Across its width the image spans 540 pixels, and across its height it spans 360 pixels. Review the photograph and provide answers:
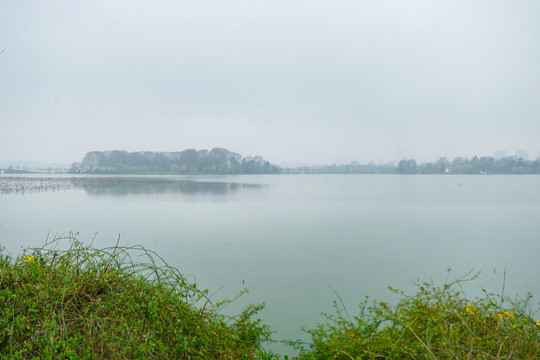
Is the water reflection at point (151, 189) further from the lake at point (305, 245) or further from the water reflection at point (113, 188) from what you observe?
the lake at point (305, 245)

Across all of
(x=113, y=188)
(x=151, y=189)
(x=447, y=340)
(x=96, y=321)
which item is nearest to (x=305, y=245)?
(x=447, y=340)

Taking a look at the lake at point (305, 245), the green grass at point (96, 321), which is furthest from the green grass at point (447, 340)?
the lake at point (305, 245)

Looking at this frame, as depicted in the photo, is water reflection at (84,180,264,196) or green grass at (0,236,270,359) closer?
green grass at (0,236,270,359)

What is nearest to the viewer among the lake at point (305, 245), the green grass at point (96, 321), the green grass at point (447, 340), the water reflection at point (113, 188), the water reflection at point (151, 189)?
the green grass at point (96, 321)

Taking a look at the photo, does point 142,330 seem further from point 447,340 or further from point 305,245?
point 305,245

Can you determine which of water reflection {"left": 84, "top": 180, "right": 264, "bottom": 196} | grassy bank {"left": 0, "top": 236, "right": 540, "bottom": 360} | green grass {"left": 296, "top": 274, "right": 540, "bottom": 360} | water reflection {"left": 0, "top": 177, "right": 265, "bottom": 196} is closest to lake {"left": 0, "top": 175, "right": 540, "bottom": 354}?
green grass {"left": 296, "top": 274, "right": 540, "bottom": 360}

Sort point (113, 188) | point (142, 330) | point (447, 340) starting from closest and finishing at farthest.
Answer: point (447, 340) → point (142, 330) → point (113, 188)

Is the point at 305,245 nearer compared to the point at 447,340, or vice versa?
the point at 447,340

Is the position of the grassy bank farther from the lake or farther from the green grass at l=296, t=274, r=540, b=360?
the lake

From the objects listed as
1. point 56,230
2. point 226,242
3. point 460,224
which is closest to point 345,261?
point 226,242

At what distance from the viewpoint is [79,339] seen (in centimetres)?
160

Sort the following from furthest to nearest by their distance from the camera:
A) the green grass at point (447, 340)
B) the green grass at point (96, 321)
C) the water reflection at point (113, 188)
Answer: the water reflection at point (113, 188), the green grass at point (447, 340), the green grass at point (96, 321)

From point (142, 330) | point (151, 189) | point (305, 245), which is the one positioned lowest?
point (305, 245)

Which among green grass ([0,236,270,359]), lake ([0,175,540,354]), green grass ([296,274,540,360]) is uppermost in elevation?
green grass ([0,236,270,359])
